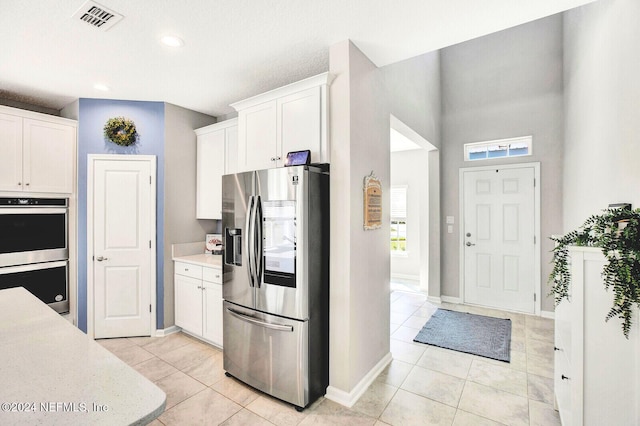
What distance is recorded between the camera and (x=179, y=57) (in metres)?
2.60

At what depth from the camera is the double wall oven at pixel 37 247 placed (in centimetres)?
297

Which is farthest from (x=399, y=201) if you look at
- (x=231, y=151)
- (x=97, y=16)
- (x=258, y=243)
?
(x=97, y=16)

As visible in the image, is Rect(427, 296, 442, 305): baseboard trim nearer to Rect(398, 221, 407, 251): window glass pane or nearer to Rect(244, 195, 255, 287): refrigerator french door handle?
Rect(398, 221, 407, 251): window glass pane

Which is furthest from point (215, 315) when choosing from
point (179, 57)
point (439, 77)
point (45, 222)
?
point (439, 77)

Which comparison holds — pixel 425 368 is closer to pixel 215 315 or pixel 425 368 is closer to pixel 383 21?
pixel 215 315

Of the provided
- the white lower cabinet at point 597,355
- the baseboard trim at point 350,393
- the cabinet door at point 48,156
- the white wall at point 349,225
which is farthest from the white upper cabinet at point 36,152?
the white lower cabinet at point 597,355

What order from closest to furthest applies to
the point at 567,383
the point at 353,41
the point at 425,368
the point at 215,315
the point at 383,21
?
the point at 567,383 → the point at 383,21 → the point at 353,41 → the point at 425,368 → the point at 215,315

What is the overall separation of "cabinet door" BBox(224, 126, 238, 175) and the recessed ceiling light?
1.18m

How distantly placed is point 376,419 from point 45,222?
12.4ft

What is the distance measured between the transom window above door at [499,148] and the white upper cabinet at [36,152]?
5346 millimetres

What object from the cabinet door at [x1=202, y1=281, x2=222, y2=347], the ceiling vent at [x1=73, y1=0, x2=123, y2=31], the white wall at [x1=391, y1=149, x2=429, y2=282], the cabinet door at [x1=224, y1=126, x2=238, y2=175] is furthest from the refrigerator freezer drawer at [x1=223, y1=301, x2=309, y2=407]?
the white wall at [x1=391, y1=149, x2=429, y2=282]

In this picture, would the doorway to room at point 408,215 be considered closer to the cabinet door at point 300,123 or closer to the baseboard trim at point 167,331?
the cabinet door at point 300,123

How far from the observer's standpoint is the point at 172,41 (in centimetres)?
234

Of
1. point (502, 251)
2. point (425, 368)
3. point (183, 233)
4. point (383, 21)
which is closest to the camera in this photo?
point (383, 21)
